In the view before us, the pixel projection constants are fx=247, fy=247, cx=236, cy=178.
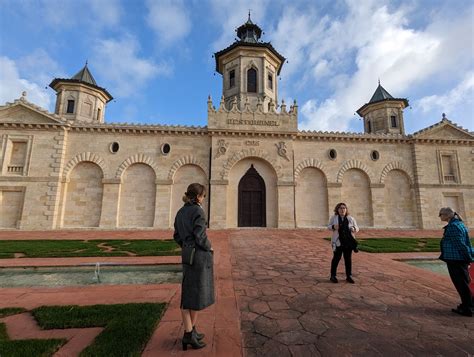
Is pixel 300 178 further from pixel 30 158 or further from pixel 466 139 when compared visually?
pixel 30 158

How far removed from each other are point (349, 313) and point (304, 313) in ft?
2.46

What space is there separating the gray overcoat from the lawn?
749mm

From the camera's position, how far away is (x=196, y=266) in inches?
125

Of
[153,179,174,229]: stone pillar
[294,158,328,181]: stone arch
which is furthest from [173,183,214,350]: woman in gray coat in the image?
[294,158,328,181]: stone arch

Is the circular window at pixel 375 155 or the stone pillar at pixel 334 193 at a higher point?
the circular window at pixel 375 155

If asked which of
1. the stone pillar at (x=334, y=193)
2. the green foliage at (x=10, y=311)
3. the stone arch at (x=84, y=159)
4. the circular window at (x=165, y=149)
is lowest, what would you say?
the green foliage at (x=10, y=311)

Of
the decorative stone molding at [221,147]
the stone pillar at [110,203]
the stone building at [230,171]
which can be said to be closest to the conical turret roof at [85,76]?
the stone building at [230,171]

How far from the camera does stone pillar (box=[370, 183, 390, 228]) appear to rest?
66.1 feet

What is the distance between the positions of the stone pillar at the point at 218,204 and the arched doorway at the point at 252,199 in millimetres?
1433

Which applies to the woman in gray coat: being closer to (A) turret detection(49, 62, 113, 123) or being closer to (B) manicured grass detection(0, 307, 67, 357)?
(B) manicured grass detection(0, 307, 67, 357)

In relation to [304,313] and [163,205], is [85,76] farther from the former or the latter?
[304,313]

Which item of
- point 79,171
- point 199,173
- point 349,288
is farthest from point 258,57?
point 349,288

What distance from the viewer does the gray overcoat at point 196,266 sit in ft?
10.2

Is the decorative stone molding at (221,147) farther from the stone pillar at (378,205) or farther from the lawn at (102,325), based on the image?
the lawn at (102,325)
